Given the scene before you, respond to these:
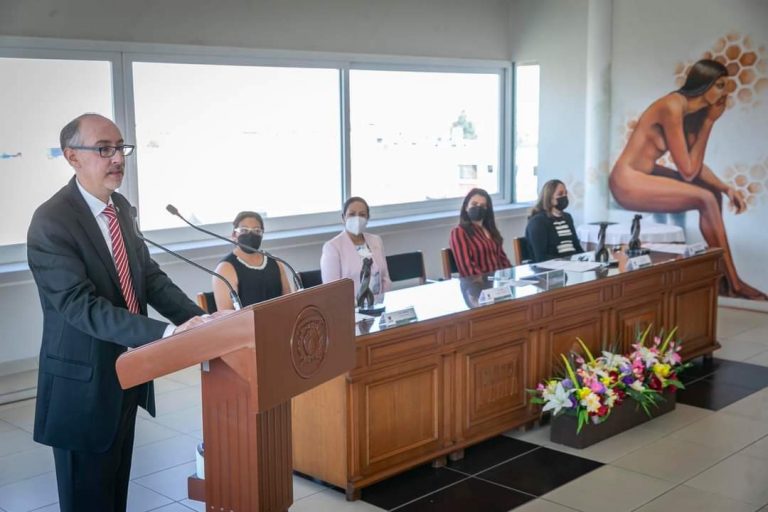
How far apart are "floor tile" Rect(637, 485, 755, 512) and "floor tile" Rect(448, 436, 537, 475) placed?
818 millimetres

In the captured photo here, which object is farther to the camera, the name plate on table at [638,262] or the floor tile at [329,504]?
the name plate on table at [638,262]

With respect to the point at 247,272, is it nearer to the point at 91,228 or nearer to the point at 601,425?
the point at 601,425

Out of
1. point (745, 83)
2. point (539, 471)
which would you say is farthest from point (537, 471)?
point (745, 83)

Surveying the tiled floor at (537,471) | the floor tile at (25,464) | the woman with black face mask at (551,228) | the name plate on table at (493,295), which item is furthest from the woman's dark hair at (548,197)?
the floor tile at (25,464)

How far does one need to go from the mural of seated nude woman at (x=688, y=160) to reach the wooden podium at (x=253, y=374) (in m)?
6.54

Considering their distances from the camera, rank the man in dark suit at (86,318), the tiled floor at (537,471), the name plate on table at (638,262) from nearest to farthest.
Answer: the man in dark suit at (86,318) < the tiled floor at (537,471) < the name plate on table at (638,262)

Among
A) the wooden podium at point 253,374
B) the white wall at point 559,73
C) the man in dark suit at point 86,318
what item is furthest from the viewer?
the white wall at point 559,73

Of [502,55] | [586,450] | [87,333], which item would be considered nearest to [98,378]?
[87,333]

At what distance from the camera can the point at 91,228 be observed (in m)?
2.51

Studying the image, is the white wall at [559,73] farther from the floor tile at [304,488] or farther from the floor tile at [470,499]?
the floor tile at [304,488]

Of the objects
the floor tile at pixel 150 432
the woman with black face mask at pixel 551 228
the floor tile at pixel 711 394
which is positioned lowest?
the floor tile at pixel 150 432

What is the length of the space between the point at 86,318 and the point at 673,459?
319cm

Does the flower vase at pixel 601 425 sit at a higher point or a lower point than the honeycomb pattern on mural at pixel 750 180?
lower

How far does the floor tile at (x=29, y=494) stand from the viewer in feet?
13.3
